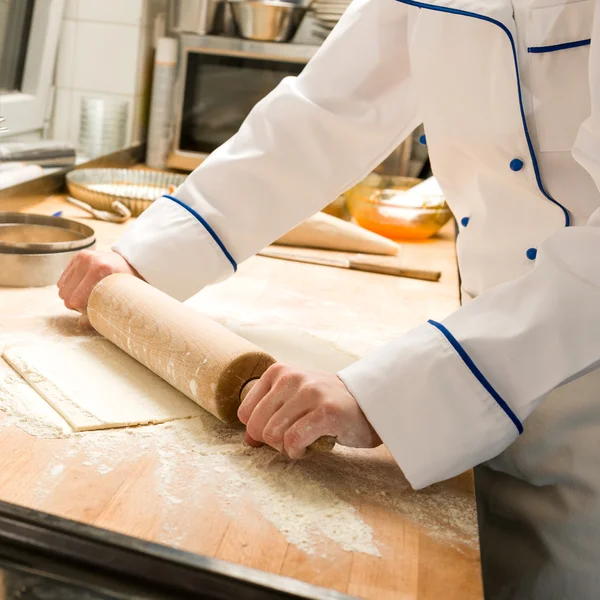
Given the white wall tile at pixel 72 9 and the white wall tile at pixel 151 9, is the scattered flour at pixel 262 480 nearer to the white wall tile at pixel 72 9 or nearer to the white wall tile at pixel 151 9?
the white wall tile at pixel 72 9

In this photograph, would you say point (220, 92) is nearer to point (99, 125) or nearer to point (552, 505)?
point (99, 125)

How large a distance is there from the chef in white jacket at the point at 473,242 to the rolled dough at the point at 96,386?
0.12m

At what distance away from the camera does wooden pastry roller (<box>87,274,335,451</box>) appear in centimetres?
88

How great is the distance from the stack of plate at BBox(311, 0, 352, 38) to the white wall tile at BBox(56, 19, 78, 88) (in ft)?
2.57

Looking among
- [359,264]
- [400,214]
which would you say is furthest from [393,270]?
[400,214]

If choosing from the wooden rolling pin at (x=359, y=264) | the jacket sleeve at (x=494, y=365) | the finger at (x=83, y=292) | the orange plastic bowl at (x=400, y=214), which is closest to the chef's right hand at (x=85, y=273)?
the finger at (x=83, y=292)

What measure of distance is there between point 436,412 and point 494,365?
0.08 meters

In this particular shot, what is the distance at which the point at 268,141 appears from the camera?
1229mm

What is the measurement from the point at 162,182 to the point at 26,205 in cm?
40

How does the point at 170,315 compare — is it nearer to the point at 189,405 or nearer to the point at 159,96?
the point at 189,405

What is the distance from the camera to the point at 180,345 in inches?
36.9

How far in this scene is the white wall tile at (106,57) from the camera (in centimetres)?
247

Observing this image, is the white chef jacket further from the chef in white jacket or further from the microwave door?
the microwave door

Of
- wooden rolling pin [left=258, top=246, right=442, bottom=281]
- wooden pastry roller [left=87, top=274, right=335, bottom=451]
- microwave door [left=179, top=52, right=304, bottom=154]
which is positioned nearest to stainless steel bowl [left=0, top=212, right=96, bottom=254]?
wooden pastry roller [left=87, top=274, right=335, bottom=451]
